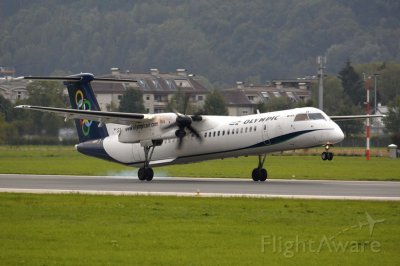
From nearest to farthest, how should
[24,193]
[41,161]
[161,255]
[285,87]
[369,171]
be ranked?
[161,255] < [24,193] < [369,171] < [41,161] < [285,87]

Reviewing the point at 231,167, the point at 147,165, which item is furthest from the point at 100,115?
the point at 231,167

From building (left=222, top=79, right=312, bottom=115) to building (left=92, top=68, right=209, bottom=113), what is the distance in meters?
3.45

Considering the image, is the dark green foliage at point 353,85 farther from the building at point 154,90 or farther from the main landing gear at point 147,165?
the main landing gear at point 147,165

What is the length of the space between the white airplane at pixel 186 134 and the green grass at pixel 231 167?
176 inches

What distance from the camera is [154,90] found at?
3836 inches

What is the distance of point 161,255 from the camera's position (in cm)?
1961

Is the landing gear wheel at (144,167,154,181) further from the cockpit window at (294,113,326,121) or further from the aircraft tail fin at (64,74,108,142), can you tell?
the cockpit window at (294,113,326,121)

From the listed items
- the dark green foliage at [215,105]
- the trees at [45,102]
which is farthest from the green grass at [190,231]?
the dark green foliage at [215,105]

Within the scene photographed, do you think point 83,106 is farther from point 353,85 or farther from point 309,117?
point 353,85

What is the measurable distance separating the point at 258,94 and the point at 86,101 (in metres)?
68.4

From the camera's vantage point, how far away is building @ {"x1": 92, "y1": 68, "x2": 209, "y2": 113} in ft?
302

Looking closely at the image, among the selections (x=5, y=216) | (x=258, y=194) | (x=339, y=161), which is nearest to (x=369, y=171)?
(x=339, y=161)

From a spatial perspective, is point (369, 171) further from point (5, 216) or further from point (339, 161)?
point (5, 216)

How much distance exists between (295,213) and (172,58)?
174 meters
